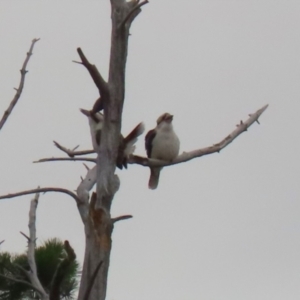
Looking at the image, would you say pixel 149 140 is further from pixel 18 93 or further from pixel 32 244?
pixel 18 93

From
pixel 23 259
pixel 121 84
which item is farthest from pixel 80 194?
pixel 23 259

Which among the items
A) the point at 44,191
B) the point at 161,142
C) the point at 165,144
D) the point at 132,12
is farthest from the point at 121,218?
the point at 161,142

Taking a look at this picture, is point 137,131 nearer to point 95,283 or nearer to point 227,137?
point 227,137

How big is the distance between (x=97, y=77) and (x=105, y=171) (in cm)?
56

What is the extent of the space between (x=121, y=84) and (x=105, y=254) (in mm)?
1027

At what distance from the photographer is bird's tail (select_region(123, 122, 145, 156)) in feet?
21.1

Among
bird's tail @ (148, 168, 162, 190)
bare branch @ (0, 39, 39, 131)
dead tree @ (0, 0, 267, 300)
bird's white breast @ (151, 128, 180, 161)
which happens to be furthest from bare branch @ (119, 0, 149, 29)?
bird's tail @ (148, 168, 162, 190)

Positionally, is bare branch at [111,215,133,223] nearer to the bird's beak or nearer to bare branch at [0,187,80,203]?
bare branch at [0,187,80,203]

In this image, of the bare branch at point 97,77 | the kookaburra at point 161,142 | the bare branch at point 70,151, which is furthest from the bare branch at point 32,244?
the kookaburra at point 161,142

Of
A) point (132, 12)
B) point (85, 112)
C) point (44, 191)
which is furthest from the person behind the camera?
point (85, 112)

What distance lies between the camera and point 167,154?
397 inches

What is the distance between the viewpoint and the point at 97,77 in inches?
228

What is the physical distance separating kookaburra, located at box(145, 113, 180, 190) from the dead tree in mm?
3953

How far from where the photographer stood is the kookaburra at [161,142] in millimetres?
10172
